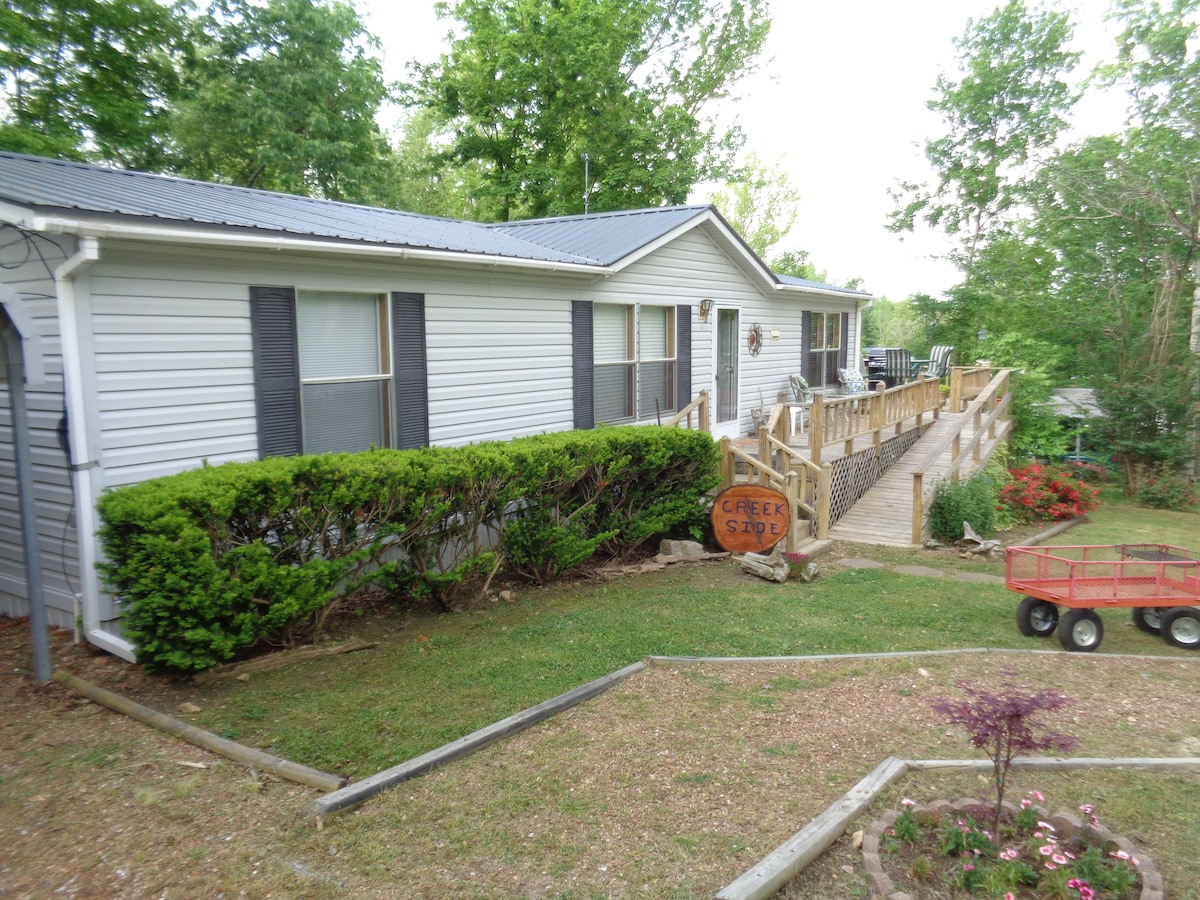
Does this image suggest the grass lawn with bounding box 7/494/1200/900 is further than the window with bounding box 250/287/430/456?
No

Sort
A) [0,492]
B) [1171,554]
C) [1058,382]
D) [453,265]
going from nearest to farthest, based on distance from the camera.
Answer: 1. [0,492]
2. [1171,554]
3. [453,265]
4. [1058,382]

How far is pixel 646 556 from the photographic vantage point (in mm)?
9359

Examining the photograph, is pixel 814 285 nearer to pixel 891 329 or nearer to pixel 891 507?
pixel 891 507

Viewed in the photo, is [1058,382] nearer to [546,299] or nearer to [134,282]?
[546,299]

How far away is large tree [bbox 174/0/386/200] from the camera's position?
66.9 feet

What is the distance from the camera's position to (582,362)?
33.9 ft

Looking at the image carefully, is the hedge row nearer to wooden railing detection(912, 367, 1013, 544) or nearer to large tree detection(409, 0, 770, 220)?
wooden railing detection(912, 367, 1013, 544)

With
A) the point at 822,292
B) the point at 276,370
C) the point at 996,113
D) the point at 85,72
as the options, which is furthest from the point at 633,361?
the point at 996,113

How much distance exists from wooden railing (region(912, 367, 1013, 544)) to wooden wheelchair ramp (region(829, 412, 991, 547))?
0.43ft

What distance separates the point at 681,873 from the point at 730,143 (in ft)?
91.1

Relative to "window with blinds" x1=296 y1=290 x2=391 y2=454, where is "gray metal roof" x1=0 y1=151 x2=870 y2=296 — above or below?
above

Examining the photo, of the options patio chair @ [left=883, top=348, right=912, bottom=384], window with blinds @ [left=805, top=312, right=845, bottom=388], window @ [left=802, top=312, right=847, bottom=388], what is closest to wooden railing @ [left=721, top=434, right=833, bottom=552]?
window @ [left=802, top=312, right=847, bottom=388]

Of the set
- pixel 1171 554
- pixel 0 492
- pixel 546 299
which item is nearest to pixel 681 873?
pixel 0 492

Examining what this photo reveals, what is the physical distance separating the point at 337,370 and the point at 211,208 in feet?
5.42
